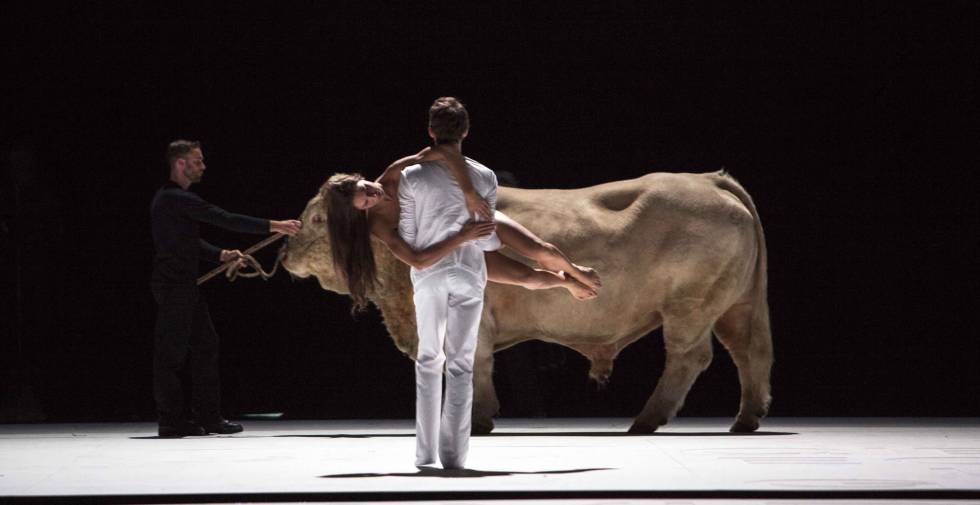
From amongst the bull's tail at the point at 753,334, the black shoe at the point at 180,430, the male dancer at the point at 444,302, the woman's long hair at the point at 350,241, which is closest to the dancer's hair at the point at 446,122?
the male dancer at the point at 444,302

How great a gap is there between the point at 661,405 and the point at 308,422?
2.21 m

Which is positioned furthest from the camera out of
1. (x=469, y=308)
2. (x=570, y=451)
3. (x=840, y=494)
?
(x=570, y=451)

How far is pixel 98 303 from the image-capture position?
900 centimetres

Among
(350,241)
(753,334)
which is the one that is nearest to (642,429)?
(753,334)

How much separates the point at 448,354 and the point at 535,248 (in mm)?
585

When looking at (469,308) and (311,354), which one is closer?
(469,308)

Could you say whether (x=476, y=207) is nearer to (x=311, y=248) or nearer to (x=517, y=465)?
(x=517, y=465)

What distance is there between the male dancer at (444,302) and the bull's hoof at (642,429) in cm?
229

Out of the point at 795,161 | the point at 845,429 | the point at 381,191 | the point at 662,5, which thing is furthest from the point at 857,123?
the point at 381,191

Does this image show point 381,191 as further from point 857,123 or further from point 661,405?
point 857,123

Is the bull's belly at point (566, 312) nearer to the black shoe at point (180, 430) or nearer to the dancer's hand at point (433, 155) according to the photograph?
the black shoe at point (180, 430)

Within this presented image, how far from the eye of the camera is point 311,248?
808cm

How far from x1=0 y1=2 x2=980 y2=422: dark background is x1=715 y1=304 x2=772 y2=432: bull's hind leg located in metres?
0.96

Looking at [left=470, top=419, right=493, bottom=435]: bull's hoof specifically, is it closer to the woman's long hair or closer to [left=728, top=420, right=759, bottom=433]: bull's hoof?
[left=728, top=420, right=759, bottom=433]: bull's hoof
